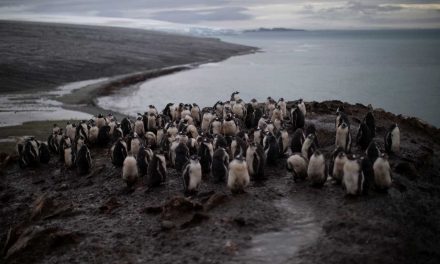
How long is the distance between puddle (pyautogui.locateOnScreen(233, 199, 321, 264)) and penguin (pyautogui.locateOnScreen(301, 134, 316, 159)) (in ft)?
10.7

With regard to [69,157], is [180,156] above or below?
above

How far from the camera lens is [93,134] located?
17.7 metres

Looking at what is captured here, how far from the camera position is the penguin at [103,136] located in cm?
1753

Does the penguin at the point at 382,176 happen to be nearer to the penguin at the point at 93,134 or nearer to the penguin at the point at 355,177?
the penguin at the point at 355,177

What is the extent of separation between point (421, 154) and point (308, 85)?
38.7m

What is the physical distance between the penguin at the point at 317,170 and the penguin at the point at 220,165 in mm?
2305

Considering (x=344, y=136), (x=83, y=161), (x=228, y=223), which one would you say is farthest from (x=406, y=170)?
(x=83, y=161)

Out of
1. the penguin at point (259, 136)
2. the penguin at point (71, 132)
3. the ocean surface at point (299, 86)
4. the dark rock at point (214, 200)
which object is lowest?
the ocean surface at point (299, 86)

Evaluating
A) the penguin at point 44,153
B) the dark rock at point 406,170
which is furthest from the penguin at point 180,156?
the dark rock at point 406,170

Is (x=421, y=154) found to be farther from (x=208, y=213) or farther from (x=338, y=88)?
(x=338, y=88)

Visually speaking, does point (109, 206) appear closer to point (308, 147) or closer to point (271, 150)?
point (271, 150)

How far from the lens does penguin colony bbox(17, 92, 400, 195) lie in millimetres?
11555

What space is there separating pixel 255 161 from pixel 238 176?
52.4 inches

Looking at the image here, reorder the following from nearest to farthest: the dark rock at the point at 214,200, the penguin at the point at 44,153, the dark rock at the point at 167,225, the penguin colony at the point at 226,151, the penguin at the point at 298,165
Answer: the dark rock at the point at 167,225 → the dark rock at the point at 214,200 → the penguin colony at the point at 226,151 → the penguin at the point at 298,165 → the penguin at the point at 44,153
